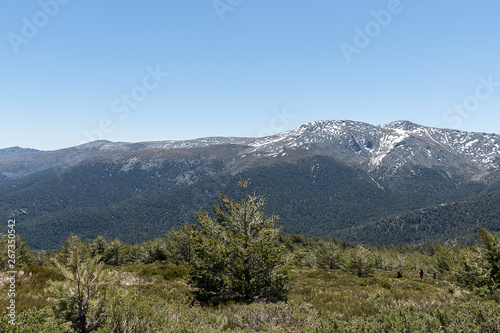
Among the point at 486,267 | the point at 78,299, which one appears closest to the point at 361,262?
the point at 486,267

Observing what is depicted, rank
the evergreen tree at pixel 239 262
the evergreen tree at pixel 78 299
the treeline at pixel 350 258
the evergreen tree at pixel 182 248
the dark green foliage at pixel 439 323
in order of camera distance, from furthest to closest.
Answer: the evergreen tree at pixel 182 248
the treeline at pixel 350 258
the evergreen tree at pixel 239 262
the evergreen tree at pixel 78 299
the dark green foliage at pixel 439 323

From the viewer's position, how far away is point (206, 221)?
13.1 m

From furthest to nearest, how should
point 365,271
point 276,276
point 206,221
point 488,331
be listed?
point 365,271 < point 206,221 < point 276,276 < point 488,331

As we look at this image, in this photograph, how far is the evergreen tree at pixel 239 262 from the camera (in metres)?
12.0

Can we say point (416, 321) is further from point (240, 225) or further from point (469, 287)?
point (469, 287)

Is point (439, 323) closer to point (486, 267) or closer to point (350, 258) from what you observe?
point (486, 267)

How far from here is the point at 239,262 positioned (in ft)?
40.3

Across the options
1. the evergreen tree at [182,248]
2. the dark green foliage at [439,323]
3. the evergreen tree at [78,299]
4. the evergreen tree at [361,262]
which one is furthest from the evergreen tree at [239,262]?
the evergreen tree at [361,262]

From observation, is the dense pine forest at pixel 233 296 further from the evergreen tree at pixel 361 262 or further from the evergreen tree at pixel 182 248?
the evergreen tree at pixel 361 262

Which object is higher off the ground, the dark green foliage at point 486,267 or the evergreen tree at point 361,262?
the dark green foliage at point 486,267

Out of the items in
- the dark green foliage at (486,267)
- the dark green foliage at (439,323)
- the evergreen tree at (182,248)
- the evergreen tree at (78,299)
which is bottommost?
the evergreen tree at (182,248)

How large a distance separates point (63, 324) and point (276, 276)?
26.9 ft

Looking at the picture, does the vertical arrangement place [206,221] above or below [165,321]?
above

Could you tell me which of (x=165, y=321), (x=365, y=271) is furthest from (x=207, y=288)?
(x=365, y=271)
